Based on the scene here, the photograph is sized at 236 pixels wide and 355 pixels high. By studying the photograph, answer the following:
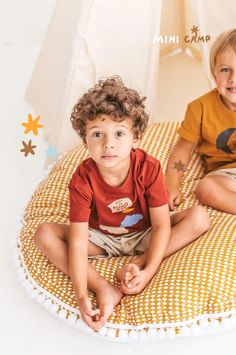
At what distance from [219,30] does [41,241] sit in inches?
43.7

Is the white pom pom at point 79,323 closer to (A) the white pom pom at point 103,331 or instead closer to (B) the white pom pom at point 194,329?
(A) the white pom pom at point 103,331

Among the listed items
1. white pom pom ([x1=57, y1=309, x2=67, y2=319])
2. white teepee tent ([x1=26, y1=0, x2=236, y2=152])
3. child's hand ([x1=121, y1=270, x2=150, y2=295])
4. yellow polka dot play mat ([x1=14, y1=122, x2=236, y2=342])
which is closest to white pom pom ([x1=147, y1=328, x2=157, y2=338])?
yellow polka dot play mat ([x1=14, y1=122, x2=236, y2=342])

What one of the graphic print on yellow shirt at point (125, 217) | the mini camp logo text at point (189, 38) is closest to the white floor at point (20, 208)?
the graphic print on yellow shirt at point (125, 217)

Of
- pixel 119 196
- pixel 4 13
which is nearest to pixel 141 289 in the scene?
pixel 119 196

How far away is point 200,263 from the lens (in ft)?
4.94

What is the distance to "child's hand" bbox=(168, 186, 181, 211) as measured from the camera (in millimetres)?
1797

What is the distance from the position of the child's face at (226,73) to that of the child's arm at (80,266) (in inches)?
22.7

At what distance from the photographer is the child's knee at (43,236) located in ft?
5.24

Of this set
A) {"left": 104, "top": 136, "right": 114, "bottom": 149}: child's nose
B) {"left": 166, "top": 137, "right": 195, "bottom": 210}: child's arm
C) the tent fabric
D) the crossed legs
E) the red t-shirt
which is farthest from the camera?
the tent fabric

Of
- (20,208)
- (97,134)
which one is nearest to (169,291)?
(97,134)

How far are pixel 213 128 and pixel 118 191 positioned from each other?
0.46 meters

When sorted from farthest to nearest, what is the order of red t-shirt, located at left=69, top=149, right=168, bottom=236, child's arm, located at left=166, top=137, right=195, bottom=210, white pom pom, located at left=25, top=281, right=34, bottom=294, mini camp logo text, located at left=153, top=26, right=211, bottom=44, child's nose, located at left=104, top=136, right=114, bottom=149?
1. mini camp logo text, located at left=153, top=26, right=211, bottom=44
2. child's arm, located at left=166, top=137, right=195, bottom=210
3. white pom pom, located at left=25, top=281, right=34, bottom=294
4. red t-shirt, located at left=69, top=149, right=168, bottom=236
5. child's nose, located at left=104, top=136, right=114, bottom=149

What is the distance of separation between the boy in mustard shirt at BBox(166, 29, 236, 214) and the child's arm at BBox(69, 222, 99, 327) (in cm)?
37

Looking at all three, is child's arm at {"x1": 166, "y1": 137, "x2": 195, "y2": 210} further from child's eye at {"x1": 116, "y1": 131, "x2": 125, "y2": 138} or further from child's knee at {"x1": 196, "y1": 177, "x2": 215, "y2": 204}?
child's eye at {"x1": 116, "y1": 131, "x2": 125, "y2": 138}
